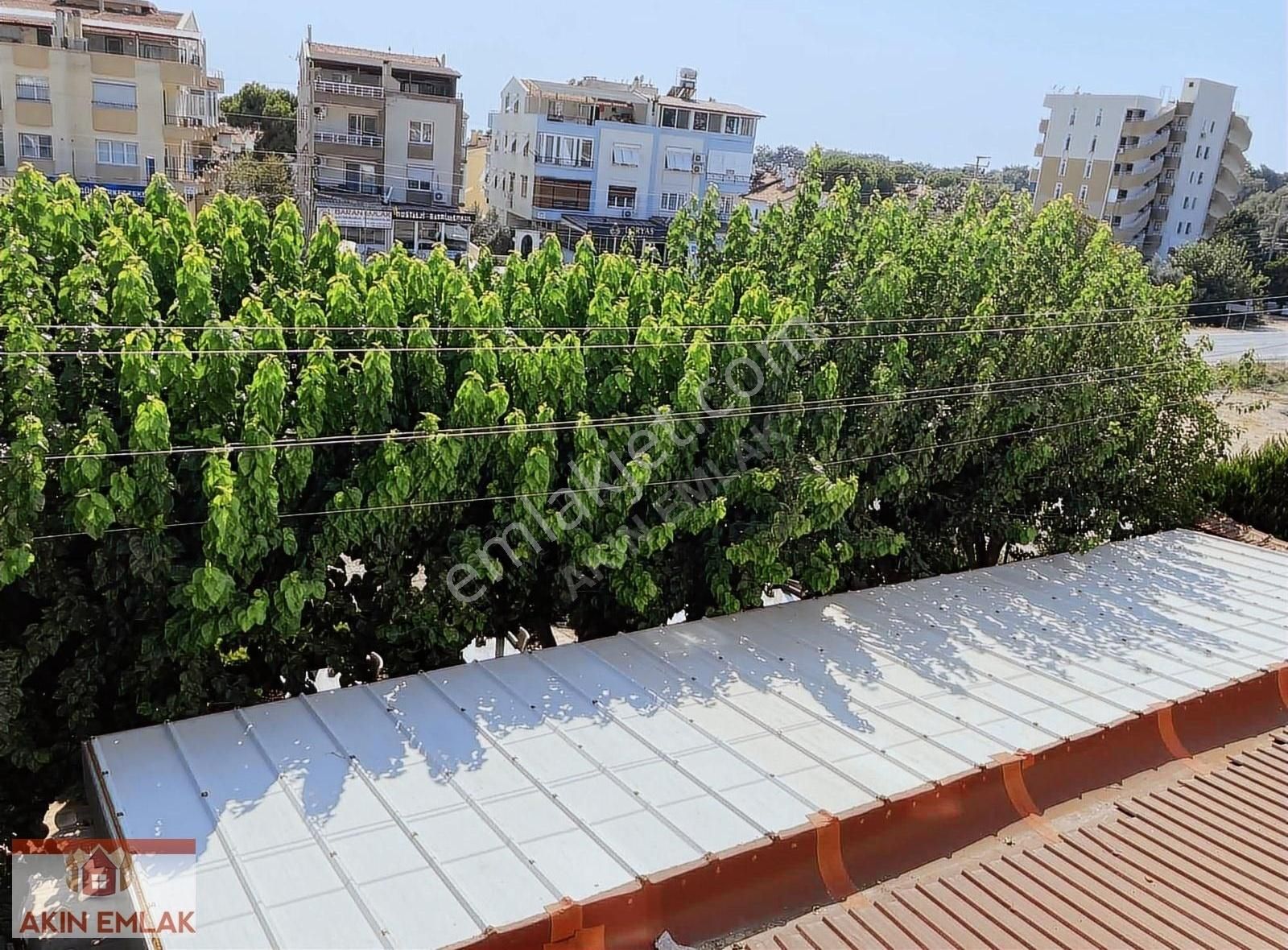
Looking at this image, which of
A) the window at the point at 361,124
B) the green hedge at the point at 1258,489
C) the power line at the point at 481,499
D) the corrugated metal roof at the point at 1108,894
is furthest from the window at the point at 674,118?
the corrugated metal roof at the point at 1108,894

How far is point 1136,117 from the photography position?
55.2 m

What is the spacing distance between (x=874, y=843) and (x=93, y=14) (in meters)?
38.8

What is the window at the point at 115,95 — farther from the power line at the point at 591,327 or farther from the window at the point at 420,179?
the power line at the point at 591,327

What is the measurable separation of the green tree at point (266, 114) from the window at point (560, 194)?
50.0ft

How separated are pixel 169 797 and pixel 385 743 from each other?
156 cm

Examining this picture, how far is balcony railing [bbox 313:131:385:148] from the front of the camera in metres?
38.4

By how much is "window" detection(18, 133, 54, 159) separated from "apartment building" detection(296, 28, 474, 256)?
8.11m

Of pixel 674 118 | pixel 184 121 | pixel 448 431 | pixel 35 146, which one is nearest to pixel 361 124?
pixel 184 121

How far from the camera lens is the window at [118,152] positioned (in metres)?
33.2

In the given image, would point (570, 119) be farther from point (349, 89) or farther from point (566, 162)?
point (349, 89)

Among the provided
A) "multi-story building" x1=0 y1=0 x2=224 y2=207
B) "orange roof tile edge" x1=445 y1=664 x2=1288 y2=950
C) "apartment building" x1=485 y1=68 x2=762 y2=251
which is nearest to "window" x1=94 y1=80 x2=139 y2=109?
"multi-story building" x1=0 y1=0 x2=224 y2=207

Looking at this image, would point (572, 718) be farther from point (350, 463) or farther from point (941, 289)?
point (941, 289)

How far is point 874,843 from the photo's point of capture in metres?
7.31

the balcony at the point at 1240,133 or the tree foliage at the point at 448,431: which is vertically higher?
the balcony at the point at 1240,133
